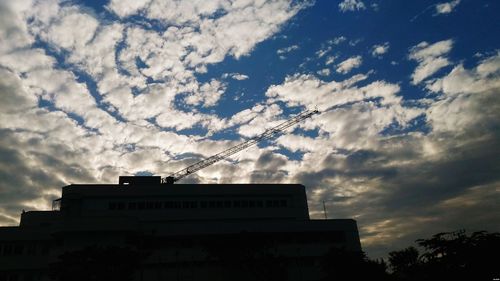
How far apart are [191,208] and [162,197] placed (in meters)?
6.09

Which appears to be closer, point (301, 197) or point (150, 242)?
point (150, 242)

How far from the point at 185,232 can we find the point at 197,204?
9873 mm

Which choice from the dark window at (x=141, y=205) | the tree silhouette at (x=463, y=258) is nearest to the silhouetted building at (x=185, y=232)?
the dark window at (x=141, y=205)

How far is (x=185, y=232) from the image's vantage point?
71.4m

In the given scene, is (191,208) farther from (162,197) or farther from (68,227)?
(68,227)

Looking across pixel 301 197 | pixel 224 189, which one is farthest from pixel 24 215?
pixel 301 197

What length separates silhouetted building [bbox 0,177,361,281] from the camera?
216ft

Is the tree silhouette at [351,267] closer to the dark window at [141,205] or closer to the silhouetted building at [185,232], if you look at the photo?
the silhouetted building at [185,232]

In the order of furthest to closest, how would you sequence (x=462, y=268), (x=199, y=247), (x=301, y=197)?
(x=301, y=197) < (x=199, y=247) < (x=462, y=268)

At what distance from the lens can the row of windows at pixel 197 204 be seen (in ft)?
255

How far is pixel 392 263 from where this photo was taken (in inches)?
3327

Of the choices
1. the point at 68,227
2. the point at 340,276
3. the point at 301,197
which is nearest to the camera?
the point at 340,276

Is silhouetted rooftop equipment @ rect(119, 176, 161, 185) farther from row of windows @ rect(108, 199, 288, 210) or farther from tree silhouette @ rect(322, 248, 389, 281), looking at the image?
tree silhouette @ rect(322, 248, 389, 281)

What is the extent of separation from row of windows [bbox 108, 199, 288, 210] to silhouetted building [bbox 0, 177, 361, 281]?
0.19 m
